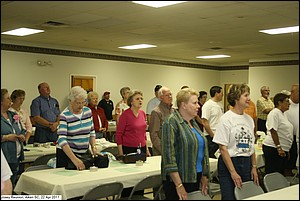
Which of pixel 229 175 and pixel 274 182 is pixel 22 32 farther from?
pixel 274 182

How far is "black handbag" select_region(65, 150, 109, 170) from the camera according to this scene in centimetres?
387

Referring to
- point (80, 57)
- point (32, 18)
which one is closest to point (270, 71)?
point (80, 57)

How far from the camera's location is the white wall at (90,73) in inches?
340

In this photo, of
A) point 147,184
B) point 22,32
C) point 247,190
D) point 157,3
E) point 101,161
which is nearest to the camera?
point 247,190

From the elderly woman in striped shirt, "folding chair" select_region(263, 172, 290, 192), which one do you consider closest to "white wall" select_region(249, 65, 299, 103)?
"folding chair" select_region(263, 172, 290, 192)

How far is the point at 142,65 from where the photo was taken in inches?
439

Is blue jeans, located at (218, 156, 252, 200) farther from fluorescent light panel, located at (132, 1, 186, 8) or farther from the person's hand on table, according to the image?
fluorescent light panel, located at (132, 1, 186, 8)

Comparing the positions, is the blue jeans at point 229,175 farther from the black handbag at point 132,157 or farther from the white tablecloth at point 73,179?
the black handbag at point 132,157

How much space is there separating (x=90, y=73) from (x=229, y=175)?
6.97 meters

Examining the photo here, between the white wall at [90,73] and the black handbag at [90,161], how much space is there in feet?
12.6

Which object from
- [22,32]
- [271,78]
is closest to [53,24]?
[22,32]

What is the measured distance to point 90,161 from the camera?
3.92 meters

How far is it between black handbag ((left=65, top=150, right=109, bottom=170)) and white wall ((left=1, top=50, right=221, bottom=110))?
152 inches

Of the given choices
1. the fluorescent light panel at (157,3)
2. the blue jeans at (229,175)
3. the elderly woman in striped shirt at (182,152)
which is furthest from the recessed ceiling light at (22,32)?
the blue jeans at (229,175)
